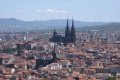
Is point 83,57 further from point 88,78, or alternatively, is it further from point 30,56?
point 88,78

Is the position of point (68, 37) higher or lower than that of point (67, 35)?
lower

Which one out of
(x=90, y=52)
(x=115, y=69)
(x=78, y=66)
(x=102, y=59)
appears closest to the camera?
(x=115, y=69)

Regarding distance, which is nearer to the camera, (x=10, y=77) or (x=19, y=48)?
(x=10, y=77)

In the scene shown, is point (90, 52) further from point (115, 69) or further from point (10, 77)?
point (10, 77)

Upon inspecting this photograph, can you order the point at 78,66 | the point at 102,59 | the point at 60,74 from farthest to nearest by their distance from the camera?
1. the point at 102,59
2. the point at 78,66
3. the point at 60,74

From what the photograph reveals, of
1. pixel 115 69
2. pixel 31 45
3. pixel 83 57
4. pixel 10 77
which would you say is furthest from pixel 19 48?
pixel 10 77

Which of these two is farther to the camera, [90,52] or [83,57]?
[90,52]

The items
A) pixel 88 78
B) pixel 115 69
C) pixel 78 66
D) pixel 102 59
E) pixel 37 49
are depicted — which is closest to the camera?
pixel 88 78

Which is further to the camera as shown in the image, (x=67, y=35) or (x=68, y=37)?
(x=68, y=37)

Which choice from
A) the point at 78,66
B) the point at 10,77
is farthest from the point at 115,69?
the point at 10,77
